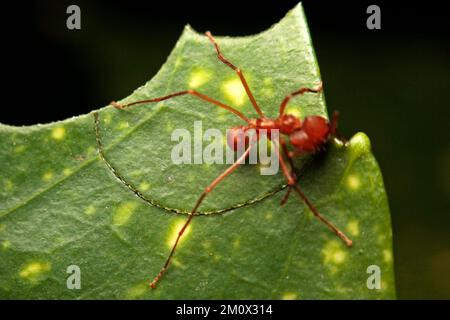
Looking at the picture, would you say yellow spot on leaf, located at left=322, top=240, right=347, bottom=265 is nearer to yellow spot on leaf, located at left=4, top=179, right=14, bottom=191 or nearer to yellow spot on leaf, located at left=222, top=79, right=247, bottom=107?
yellow spot on leaf, located at left=222, top=79, right=247, bottom=107

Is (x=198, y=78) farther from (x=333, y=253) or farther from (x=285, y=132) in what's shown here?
(x=333, y=253)

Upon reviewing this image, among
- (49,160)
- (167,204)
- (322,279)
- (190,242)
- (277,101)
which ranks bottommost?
(322,279)

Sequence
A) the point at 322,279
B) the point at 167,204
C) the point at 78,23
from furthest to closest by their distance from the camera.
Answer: the point at 78,23
the point at 167,204
the point at 322,279

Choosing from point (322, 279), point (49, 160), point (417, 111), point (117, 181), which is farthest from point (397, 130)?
point (49, 160)

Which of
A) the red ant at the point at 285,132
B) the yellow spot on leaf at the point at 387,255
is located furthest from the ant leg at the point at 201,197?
the yellow spot on leaf at the point at 387,255

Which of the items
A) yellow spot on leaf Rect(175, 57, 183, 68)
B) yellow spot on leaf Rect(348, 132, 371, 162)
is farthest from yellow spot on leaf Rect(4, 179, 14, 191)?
yellow spot on leaf Rect(348, 132, 371, 162)

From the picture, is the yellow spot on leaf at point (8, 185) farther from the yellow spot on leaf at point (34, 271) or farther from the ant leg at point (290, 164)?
the ant leg at point (290, 164)

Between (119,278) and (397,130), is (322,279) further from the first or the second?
(397,130)
